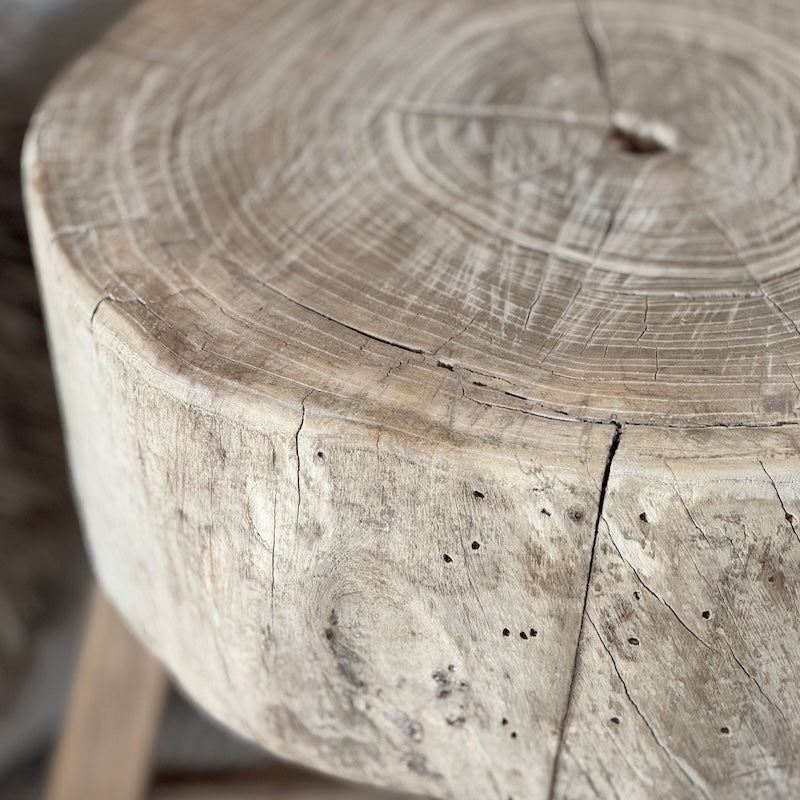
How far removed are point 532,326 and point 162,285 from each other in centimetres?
21

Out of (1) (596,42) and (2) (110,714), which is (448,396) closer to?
(1) (596,42)

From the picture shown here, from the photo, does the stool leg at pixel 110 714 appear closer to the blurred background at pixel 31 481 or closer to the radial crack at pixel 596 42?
the blurred background at pixel 31 481

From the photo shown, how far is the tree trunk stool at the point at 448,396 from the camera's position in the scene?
49cm

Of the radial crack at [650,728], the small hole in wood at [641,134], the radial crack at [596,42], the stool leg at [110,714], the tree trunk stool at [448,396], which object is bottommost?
the stool leg at [110,714]

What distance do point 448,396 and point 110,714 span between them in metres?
0.63

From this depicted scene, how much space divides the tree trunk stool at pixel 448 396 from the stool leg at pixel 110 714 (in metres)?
0.25

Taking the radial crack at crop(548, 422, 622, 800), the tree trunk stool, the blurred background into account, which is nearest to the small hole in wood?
the tree trunk stool

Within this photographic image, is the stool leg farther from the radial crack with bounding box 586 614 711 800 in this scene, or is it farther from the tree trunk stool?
the radial crack with bounding box 586 614 711 800

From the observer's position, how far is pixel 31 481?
3.26 ft

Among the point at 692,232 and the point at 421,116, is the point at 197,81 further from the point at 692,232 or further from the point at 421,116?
the point at 692,232

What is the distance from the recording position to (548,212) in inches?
24.2

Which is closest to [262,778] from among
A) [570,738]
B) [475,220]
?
[570,738]

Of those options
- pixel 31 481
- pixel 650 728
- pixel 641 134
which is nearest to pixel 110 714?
pixel 31 481

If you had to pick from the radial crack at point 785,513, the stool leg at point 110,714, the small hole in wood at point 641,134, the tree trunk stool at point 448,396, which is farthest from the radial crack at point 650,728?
the stool leg at point 110,714
